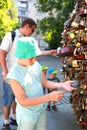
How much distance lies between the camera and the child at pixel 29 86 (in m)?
2.96

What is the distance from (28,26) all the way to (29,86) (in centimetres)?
210

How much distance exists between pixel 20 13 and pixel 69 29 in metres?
75.7

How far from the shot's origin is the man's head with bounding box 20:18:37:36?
5.03 metres

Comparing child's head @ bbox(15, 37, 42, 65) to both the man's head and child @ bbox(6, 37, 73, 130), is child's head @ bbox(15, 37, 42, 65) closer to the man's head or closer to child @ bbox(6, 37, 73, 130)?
child @ bbox(6, 37, 73, 130)

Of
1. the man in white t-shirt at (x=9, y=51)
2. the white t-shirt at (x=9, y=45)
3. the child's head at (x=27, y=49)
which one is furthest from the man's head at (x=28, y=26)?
the child's head at (x=27, y=49)

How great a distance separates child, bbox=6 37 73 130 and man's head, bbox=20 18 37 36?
5.94 ft

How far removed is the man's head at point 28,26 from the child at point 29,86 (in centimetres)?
181

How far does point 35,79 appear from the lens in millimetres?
3178

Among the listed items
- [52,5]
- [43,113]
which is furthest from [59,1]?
[43,113]

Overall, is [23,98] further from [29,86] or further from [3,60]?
[3,60]

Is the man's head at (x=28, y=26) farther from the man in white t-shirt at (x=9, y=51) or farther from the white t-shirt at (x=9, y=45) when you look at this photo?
the white t-shirt at (x=9, y=45)

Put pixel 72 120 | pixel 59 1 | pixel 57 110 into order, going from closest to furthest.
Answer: pixel 72 120
pixel 57 110
pixel 59 1

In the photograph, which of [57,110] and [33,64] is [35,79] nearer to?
[33,64]

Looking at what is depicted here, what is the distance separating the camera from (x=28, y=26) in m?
5.06
